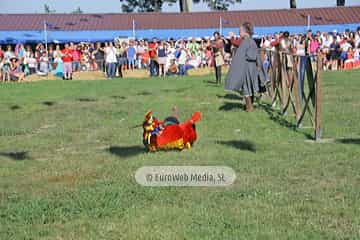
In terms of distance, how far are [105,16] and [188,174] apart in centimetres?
3378

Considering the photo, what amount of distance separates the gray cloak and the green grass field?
50 centimetres

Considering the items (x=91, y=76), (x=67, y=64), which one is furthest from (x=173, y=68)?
(x=67, y=64)

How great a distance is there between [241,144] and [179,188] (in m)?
2.70

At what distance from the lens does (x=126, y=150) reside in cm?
860

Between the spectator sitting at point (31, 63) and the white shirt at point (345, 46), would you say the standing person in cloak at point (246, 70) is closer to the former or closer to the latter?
the white shirt at point (345, 46)

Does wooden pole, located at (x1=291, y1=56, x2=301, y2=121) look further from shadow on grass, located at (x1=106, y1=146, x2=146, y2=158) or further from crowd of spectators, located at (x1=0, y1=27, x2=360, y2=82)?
crowd of spectators, located at (x1=0, y1=27, x2=360, y2=82)

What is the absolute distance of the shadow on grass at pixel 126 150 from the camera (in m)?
8.27

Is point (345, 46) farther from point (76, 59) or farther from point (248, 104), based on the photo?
point (248, 104)

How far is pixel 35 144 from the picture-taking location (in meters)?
9.42

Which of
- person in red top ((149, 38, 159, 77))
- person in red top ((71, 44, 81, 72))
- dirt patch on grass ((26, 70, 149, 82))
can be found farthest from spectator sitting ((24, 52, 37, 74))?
person in red top ((149, 38, 159, 77))

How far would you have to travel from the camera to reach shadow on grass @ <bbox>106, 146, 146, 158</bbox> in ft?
27.1

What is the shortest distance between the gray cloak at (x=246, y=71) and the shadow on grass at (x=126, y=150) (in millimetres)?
3926

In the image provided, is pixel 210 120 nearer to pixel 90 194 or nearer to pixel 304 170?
pixel 304 170

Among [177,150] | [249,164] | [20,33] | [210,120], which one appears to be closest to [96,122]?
[210,120]
